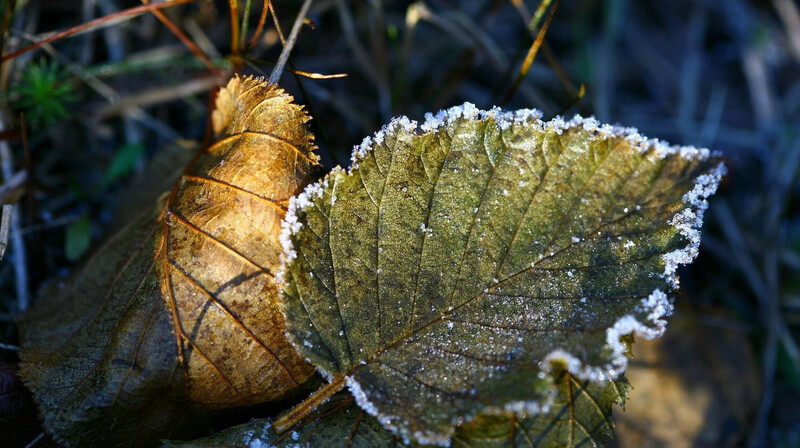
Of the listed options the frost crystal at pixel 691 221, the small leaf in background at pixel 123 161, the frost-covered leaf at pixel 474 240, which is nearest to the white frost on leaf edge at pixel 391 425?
the frost-covered leaf at pixel 474 240

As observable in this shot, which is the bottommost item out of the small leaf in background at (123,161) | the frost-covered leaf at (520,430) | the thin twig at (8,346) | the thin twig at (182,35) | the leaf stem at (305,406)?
the frost-covered leaf at (520,430)

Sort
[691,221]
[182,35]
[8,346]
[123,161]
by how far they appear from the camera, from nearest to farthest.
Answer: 1. [691,221]
2. [8,346]
3. [182,35]
4. [123,161]

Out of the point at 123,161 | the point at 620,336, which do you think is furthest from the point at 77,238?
the point at 620,336

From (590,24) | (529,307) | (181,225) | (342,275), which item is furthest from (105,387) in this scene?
(590,24)

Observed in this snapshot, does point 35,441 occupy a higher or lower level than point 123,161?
lower

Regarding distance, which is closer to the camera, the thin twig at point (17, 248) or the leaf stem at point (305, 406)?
the leaf stem at point (305, 406)

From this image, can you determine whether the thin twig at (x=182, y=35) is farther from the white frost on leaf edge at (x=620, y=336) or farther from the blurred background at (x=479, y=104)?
the white frost on leaf edge at (x=620, y=336)

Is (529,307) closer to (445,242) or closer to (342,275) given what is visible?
(445,242)

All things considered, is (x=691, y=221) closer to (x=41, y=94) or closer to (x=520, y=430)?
(x=520, y=430)

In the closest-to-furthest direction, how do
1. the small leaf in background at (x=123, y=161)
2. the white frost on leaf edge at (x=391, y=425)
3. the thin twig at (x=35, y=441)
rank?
the white frost on leaf edge at (x=391, y=425), the thin twig at (x=35, y=441), the small leaf in background at (x=123, y=161)
